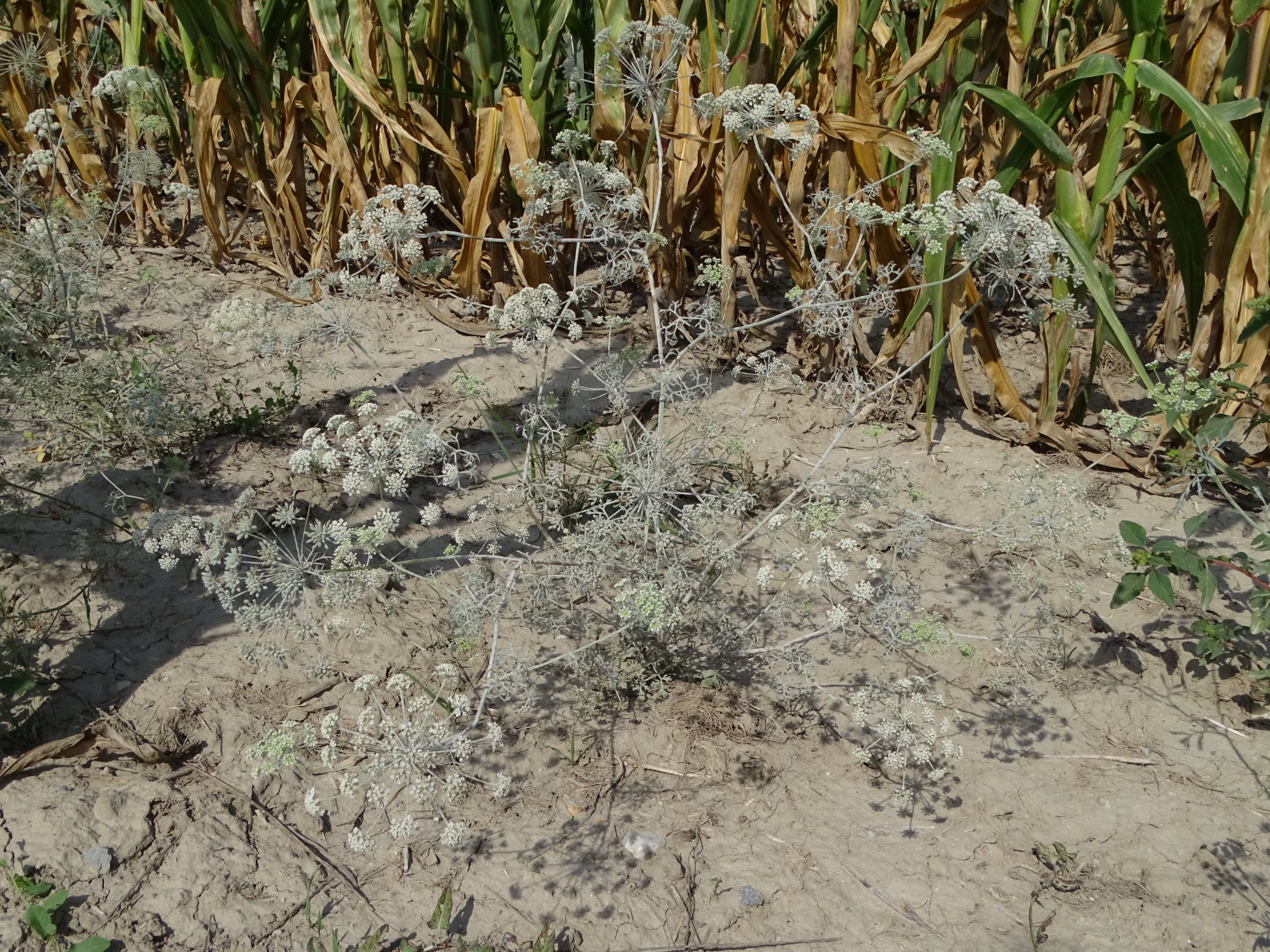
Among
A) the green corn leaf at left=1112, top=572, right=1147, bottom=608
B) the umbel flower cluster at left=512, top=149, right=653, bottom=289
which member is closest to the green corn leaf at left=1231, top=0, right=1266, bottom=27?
the green corn leaf at left=1112, top=572, right=1147, bottom=608

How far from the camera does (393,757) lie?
1.89m

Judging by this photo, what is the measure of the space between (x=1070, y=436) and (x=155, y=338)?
12.9 feet

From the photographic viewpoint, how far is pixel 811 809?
8.16 feet

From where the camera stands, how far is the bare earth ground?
7.23 feet

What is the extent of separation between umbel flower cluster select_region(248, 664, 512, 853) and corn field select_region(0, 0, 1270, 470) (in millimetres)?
1351

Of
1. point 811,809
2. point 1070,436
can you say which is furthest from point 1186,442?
point 811,809

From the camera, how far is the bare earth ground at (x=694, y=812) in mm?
2203

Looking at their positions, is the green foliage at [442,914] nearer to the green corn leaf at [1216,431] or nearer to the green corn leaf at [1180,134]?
the green corn leaf at [1216,431]

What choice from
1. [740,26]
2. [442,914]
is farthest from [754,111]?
[442,914]

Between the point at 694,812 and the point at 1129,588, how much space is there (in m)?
1.40

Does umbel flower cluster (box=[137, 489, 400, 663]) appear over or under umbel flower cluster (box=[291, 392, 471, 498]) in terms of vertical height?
under

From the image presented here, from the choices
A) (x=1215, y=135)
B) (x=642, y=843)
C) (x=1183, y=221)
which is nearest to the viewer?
(x=642, y=843)

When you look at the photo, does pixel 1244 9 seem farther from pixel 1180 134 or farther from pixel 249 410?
pixel 249 410

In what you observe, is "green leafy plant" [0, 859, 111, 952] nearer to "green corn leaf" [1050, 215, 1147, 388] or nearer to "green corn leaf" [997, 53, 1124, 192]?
"green corn leaf" [1050, 215, 1147, 388]
